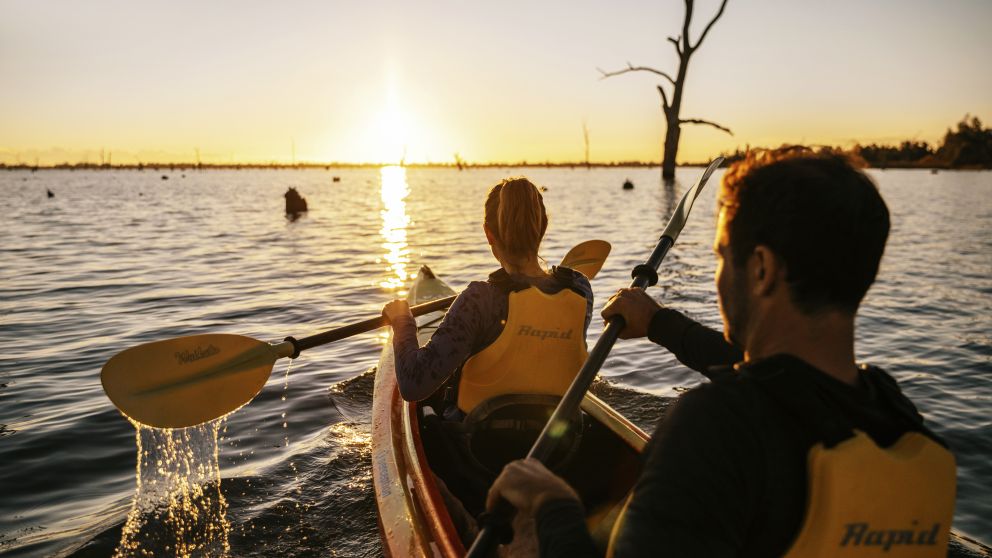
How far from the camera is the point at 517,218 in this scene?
302 centimetres

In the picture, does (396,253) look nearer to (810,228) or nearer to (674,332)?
(674,332)

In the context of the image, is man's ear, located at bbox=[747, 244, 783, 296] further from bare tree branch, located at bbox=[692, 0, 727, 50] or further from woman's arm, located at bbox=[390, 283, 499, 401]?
bare tree branch, located at bbox=[692, 0, 727, 50]

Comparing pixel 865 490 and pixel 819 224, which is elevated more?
pixel 819 224

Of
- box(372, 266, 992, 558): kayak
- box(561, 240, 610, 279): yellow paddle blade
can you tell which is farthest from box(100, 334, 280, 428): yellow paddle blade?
box(561, 240, 610, 279): yellow paddle blade

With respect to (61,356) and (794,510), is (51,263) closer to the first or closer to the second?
(61,356)

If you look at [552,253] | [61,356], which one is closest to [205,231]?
[552,253]

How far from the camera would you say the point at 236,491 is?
15.7 ft

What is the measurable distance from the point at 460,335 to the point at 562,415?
0.90m

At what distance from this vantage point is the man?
106 cm

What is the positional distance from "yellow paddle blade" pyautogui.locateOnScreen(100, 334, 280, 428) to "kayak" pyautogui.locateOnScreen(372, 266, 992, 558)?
3.58ft

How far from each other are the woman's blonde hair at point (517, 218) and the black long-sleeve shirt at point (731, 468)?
193cm

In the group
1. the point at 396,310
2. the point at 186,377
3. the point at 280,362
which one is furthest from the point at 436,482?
the point at 280,362

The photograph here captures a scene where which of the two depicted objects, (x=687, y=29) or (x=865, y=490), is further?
(x=687, y=29)

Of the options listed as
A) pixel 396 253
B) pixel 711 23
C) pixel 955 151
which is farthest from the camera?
pixel 955 151
